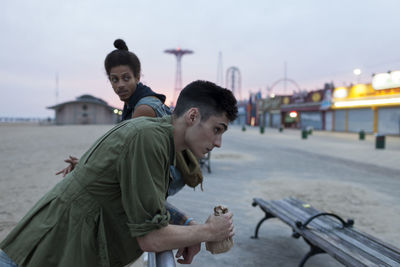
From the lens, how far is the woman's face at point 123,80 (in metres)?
2.50

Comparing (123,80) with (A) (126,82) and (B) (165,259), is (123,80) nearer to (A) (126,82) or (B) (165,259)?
(A) (126,82)

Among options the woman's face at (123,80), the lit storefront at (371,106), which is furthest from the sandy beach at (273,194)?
the lit storefront at (371,106)

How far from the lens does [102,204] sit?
1321 millimetres

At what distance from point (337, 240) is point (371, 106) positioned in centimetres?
3232

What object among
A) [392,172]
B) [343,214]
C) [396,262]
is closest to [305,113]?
[392,172]

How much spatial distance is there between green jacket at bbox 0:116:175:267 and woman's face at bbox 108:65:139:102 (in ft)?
3.98

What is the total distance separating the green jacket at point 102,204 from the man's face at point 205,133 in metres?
0.13

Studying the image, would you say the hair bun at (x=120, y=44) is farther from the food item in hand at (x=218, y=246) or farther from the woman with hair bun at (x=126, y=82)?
the food item in hand at (x=218, y=246)

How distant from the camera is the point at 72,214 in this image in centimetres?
129

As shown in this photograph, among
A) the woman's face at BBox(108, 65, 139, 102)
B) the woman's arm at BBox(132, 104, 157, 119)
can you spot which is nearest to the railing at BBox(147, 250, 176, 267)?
the woman's arm at BBox(132, 104, 157, 119)

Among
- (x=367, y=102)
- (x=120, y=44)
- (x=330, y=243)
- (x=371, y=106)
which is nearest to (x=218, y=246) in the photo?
(x=120, y=44)

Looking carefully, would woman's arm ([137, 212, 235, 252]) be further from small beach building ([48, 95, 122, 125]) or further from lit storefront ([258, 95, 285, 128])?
small beach building ([48, 95, 122, 125])

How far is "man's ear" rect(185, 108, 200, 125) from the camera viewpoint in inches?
56.4

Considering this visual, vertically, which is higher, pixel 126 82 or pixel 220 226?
pixel 126 82
